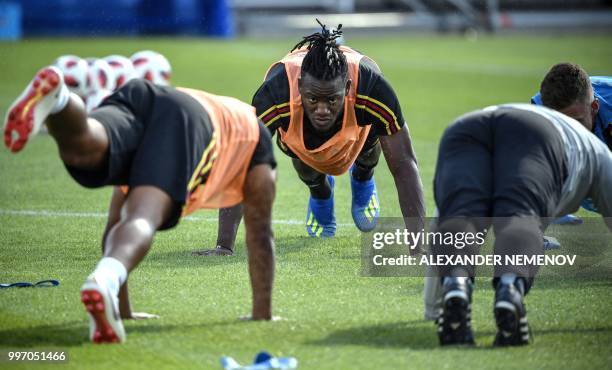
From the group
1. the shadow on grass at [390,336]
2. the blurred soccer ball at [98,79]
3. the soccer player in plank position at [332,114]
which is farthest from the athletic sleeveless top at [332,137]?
the blurred soccer ball at [98,79]

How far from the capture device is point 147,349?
5379mm

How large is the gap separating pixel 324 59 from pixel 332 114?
391 millimetres

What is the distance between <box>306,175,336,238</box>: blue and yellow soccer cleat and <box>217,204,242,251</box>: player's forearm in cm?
119

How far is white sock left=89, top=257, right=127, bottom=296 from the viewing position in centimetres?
505

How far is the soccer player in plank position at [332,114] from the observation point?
7.60 metres

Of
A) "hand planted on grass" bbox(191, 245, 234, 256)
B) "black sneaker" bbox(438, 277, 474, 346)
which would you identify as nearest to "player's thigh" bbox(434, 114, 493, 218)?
"black sneaker" bbox(438, 277, 474, 346)

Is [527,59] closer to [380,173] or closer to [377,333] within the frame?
[380,173]

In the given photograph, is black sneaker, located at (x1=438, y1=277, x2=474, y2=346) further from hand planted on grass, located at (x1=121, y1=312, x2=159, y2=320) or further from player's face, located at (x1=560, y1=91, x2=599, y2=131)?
player's face, located at (x1=560, y1=91, x2=599, y2=131)

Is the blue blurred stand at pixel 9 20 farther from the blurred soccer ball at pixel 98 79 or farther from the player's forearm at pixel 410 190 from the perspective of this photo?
the player's forearm at pixel 410 190

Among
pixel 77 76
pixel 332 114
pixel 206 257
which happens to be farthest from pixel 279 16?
pixel 332 114

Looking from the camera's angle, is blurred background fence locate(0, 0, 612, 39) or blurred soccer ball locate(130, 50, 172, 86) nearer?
blurred soccer ball locate(130, 50, 172, 86)

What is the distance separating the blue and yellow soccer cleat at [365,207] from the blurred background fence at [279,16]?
2496 cm

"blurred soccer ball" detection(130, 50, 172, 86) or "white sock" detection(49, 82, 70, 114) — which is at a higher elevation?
"white sock" detection(49, 82, 70, 114)

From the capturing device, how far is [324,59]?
756 centimetres
